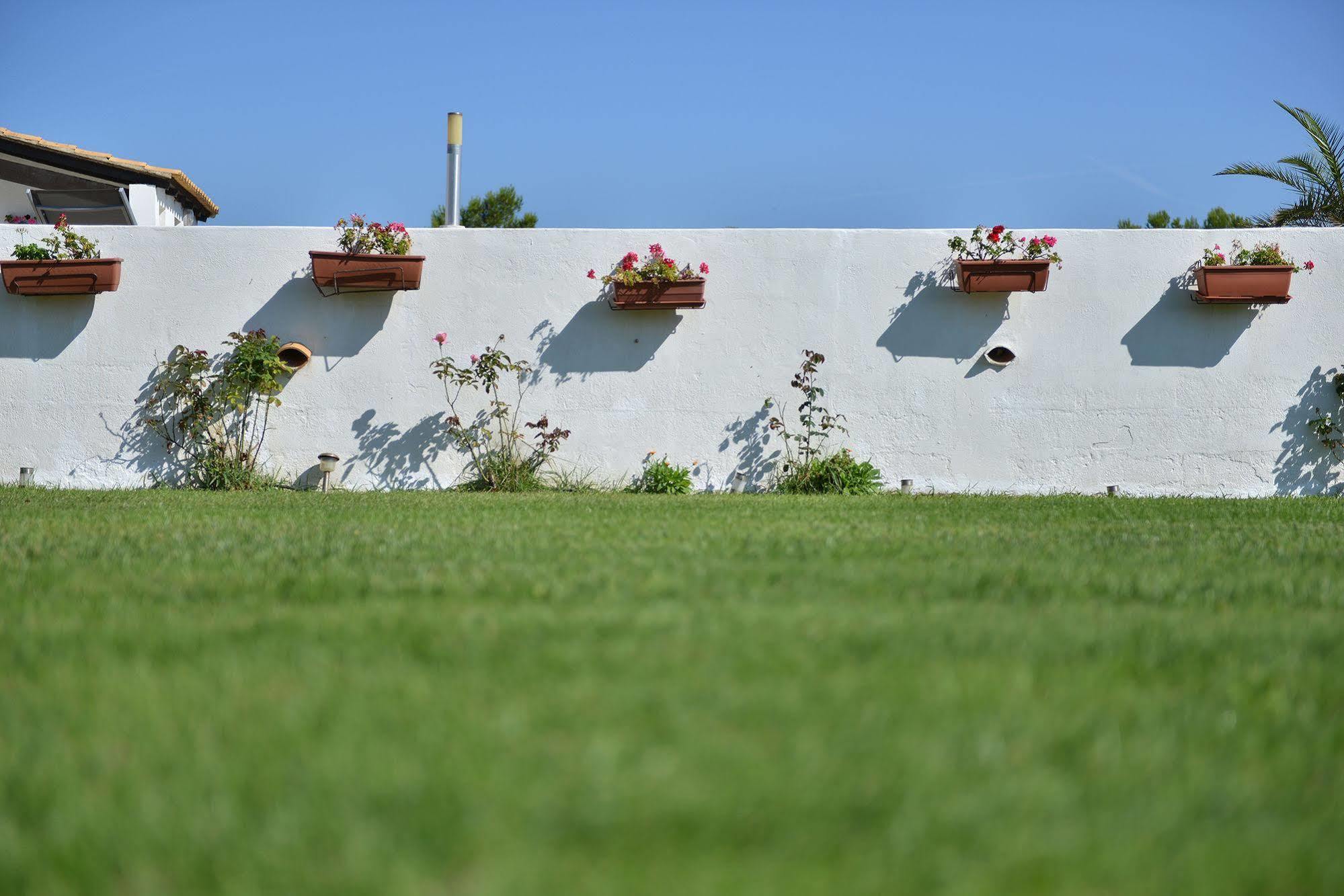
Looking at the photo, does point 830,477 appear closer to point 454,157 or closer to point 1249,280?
point 1249,280

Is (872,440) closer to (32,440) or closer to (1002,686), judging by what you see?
(1002,686)

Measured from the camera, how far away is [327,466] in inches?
327

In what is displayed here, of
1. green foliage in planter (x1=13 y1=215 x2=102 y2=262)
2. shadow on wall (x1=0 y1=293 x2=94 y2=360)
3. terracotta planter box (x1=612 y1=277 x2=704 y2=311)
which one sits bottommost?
shadow on wall (x1=0 y1=293 x2=94 y2=360)

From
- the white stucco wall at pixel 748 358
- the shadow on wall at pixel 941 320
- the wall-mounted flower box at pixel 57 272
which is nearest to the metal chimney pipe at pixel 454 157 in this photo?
the white stucco wall at pixel 748 358

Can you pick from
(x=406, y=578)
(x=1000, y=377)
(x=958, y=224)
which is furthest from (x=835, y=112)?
(x=406, y=578)

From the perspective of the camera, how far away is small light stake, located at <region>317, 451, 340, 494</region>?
8.30 meters

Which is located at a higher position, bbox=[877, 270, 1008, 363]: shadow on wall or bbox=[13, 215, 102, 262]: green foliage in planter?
bbox=[13, 215, 102, 262]: green foliage in planter

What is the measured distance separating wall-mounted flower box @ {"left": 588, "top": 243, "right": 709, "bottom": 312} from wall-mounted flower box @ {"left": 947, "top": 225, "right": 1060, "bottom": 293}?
7.19 ft

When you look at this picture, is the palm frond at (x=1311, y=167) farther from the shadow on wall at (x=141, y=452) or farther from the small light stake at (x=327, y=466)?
the shadow on wall at (x=141, y=452)

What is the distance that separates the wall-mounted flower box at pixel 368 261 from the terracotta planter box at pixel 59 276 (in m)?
1.78

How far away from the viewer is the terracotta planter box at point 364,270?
8.22 metres

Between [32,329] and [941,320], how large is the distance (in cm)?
783

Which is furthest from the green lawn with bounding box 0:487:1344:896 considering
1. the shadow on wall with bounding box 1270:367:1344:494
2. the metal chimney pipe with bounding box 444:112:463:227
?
the metal chimney pipe with bounding box 444:112:463:227

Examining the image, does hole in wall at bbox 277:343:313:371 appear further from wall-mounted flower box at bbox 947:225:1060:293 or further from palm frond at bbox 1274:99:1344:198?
palm frond at bbox 1274:99:1344:198
